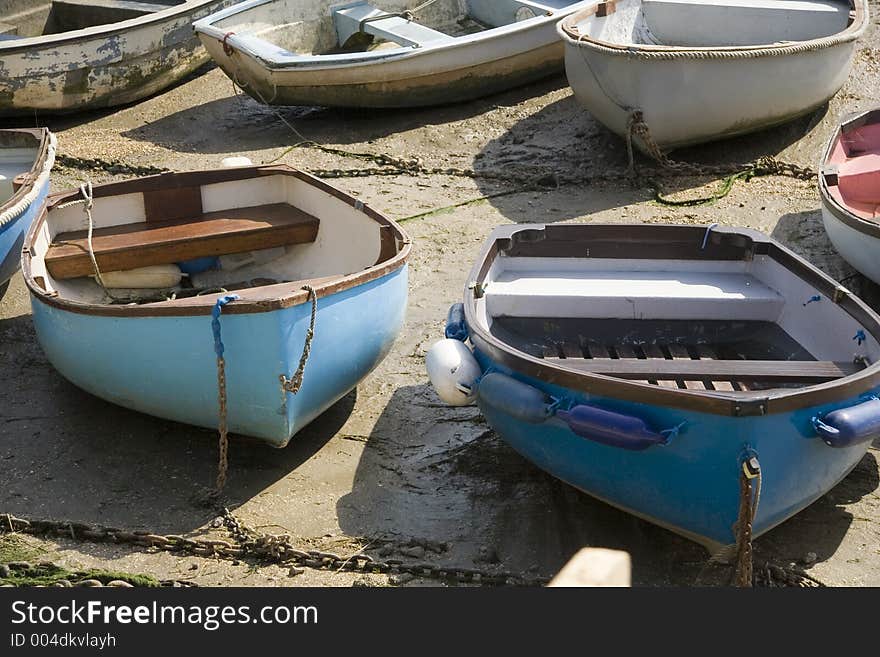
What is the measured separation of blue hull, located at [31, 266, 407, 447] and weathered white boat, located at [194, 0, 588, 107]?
3.84 m

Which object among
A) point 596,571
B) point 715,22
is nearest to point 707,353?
point 596,571

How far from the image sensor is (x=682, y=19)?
30.2 feet

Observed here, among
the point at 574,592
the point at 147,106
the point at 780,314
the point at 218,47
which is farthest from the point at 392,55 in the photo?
the point at 574,592

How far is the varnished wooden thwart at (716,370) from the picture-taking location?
4.55 m

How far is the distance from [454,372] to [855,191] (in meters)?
3.38

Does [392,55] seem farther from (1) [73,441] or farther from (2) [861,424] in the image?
(2) [861,424]

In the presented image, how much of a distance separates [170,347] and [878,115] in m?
4.99

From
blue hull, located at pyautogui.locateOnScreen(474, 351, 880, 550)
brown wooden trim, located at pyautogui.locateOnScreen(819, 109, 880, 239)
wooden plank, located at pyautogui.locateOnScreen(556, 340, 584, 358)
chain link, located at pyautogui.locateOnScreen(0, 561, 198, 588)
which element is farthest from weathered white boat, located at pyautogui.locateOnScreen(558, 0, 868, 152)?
chain link, located at pyautogui.locateOnScreen(0, 561, 198, 588)

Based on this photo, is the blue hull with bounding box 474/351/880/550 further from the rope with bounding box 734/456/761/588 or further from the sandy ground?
the sandy ground

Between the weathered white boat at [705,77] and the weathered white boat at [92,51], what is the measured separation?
10.9 ft

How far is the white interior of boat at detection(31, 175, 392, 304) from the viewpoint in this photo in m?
5.95

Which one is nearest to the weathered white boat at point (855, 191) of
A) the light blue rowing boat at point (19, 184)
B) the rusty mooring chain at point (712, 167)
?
the rusty mooring chain at point (712, 167)

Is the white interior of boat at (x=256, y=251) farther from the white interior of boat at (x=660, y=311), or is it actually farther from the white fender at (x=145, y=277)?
the white interior of boat at (x=660, y=311)

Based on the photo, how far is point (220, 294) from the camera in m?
5.52
